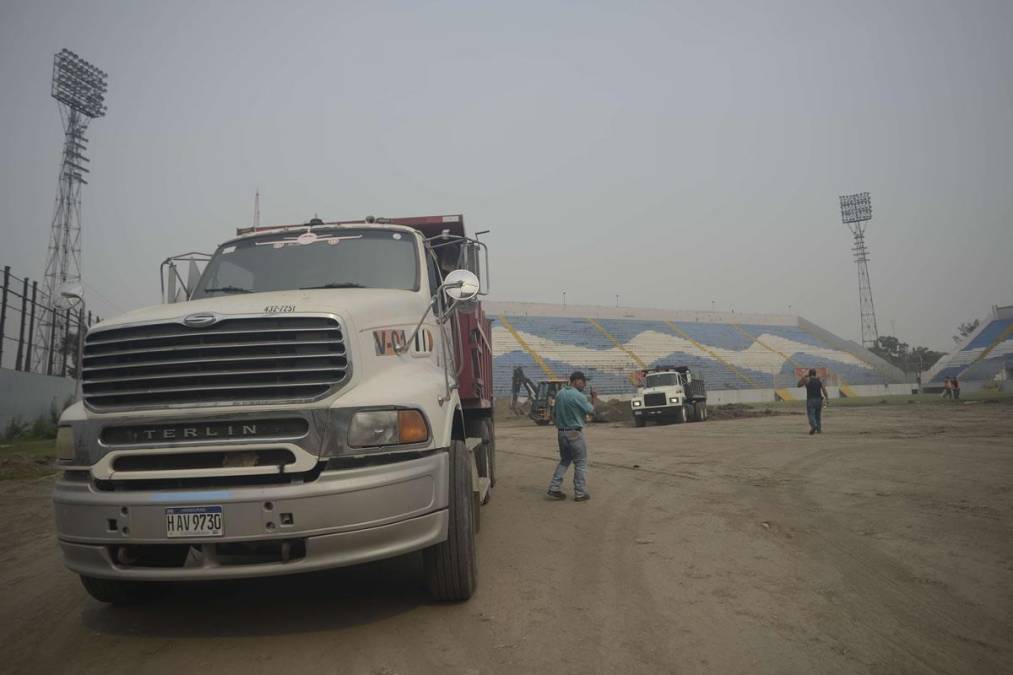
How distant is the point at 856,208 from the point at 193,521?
249 ft

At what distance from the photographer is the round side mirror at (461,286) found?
4.48m

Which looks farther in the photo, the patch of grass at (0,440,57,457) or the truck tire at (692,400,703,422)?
the truck tire at (692,400,703,422)

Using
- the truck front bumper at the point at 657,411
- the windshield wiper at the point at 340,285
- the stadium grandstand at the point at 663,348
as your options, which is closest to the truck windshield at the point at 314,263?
the windshield wiper at the point at 340,285

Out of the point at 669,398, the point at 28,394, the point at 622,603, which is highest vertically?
the point at 28,394

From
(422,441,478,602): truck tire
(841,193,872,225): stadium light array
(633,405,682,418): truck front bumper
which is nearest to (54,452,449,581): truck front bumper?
(422,441,478,602): truck tire

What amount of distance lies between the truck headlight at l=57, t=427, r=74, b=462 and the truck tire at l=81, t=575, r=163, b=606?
874 millimetres

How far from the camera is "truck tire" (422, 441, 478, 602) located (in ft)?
13.3

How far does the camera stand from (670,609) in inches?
160

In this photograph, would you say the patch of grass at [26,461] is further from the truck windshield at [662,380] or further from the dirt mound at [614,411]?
the dirt mound at [614,411]

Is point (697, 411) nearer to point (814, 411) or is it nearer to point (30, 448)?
point (814, 411)

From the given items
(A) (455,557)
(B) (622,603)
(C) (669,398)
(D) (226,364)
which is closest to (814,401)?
(C) (669,398)

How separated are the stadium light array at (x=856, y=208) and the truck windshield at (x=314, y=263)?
72.9 metres

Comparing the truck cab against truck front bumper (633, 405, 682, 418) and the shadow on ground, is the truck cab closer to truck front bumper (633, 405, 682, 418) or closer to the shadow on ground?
truck front bumper (633, 405, 682, 418)

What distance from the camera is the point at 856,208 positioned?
66.8m
